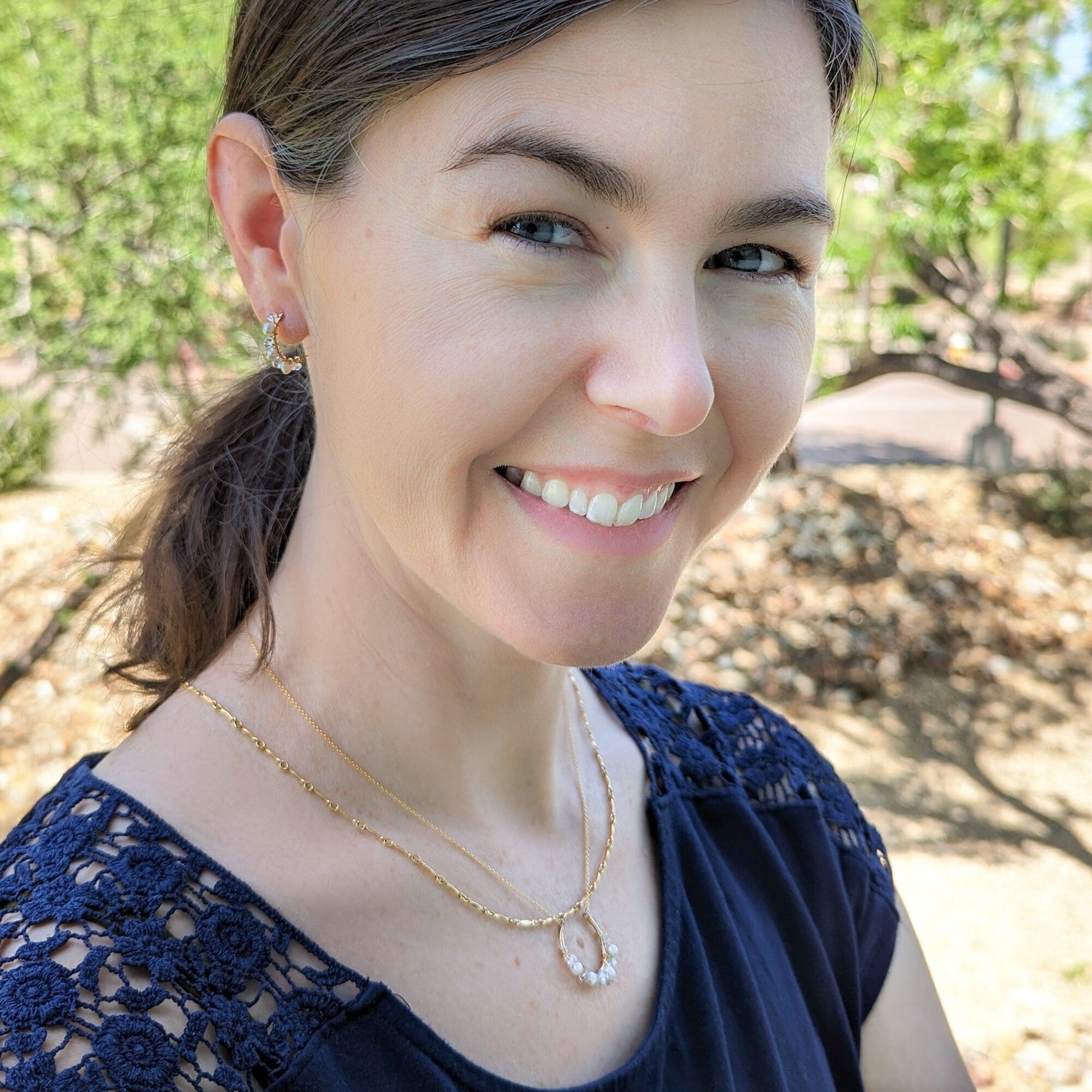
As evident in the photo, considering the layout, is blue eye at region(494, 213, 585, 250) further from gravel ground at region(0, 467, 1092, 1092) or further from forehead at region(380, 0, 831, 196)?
gravel ground at region(0, 467, 1092, 1092)

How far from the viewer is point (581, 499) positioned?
1.19m

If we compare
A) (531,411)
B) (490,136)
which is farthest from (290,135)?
(531,411)

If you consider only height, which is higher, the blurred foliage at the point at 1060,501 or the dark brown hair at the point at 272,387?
the dark brown hair at the point at 272,387

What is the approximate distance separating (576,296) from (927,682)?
19.2 ft

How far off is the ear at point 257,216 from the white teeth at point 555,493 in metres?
0.38

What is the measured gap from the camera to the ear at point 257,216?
1344mm

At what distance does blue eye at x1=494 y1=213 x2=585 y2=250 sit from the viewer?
1.15m

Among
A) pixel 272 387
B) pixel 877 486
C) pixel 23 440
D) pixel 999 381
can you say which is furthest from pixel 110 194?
pixel 999 381

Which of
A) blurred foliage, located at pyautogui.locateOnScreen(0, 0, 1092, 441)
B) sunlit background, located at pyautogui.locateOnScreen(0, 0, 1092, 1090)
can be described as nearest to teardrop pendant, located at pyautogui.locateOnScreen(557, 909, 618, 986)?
sunlit background, located at pyautogui.locateOnScreen(0, 0, 1092, 1090)

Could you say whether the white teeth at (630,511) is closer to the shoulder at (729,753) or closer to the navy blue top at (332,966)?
the navy blue top at (332,966)

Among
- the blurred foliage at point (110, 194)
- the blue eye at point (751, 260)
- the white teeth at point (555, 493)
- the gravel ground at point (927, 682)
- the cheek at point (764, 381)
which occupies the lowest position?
the gravel ground at point (927, 682)

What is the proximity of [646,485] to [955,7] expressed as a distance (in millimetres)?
6700

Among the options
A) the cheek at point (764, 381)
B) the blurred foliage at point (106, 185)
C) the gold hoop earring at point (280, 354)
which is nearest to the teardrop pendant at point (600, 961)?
the cheek at point (764, 381)

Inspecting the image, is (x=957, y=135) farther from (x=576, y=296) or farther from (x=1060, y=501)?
(x=576, y=296)
